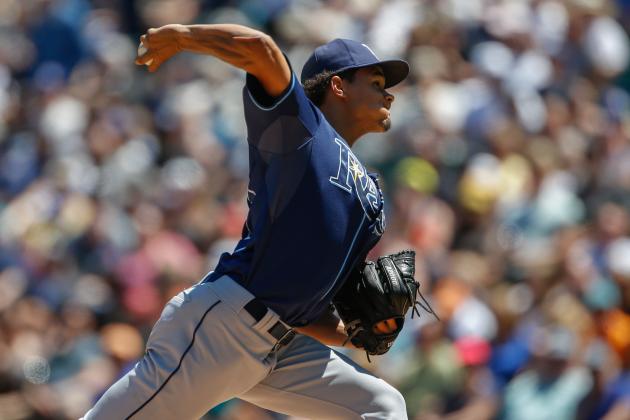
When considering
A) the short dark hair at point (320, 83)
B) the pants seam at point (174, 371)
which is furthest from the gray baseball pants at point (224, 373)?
the short dark hair at point (320, 83)

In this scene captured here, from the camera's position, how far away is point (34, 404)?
7.73 m

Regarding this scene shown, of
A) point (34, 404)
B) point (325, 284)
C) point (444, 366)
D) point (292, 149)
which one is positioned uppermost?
point (292, 149)

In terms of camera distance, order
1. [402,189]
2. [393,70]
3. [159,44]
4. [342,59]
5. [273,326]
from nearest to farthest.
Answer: [159,44], [273,326], [342,59], [393,70], [402,189]

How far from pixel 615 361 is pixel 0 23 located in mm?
7447

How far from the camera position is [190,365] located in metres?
4.21

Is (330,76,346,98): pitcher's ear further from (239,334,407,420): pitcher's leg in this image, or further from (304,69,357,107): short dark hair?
(239,334,407,420): pitcher's leg

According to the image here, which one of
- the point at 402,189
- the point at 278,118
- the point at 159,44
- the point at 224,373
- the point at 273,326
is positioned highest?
the point at 159,44

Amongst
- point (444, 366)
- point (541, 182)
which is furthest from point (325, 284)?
point (541, 182)

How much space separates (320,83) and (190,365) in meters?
1.25

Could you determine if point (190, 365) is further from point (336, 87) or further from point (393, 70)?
point (393, 70)

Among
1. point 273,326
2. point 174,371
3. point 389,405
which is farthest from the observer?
point 389,405

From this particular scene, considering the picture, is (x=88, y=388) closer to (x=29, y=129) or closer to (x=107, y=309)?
(x=107, y=309)

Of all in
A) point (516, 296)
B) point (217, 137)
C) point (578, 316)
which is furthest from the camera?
point (217, 137)

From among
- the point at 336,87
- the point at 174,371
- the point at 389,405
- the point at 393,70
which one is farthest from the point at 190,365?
the point at 393,70
